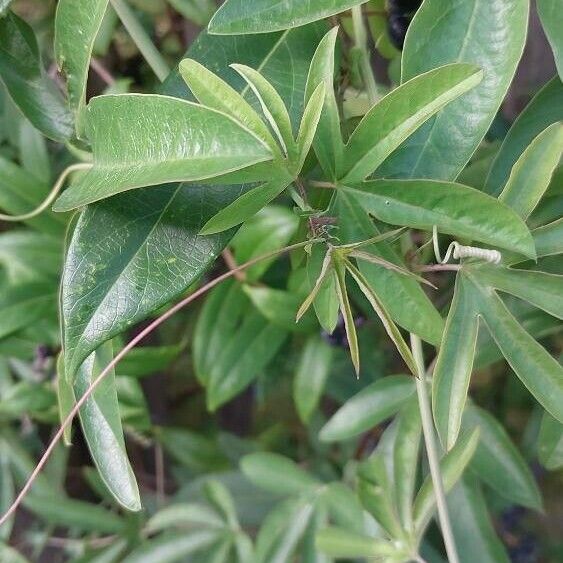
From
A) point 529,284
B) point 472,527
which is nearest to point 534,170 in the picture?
point 529,284

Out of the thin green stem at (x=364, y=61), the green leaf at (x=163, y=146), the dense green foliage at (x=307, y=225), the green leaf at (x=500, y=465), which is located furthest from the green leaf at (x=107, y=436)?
the green leaf at (x=500, y=465)

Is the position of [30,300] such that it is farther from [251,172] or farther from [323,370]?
[251,172]

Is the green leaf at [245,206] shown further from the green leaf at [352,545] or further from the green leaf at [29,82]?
the green leaf at [352,545]

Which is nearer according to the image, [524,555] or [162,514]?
[162,514]

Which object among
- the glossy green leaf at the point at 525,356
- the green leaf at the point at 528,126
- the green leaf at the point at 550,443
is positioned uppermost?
the green leaf at the point at 528,126

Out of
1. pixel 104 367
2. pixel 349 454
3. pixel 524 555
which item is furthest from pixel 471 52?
pixel 524 555

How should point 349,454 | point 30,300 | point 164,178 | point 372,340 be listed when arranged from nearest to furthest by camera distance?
point 164,178 < point 30,300 < point 372,340 < point 349,454

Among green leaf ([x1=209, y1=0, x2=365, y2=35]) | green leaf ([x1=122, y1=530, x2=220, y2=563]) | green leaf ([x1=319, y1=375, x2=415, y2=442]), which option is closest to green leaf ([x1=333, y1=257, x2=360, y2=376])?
green leaf ([x1=209, y1=0, x2=365, y2=35])

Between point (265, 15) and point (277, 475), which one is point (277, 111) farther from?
point (277, 475)
